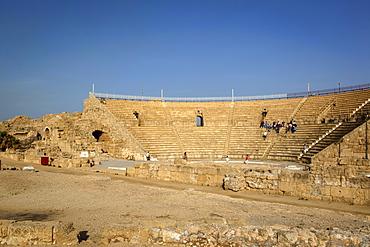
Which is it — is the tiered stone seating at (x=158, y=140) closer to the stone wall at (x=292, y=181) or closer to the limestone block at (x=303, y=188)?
the stone wall at (x=292, y=181)

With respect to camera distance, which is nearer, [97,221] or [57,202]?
[97,221]

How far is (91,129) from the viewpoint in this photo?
95.6ft

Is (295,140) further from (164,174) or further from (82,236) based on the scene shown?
(82,236)

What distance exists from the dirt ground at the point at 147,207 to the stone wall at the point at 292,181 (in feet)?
1.29

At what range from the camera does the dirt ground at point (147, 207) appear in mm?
7029

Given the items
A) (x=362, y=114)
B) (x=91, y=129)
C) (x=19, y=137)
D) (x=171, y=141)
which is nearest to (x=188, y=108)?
(x=171, y=141)

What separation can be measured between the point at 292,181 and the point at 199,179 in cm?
435

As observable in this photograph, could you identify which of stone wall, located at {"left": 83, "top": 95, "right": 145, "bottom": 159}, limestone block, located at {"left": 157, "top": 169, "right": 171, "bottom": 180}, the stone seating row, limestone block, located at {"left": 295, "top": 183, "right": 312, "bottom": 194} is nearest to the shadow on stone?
limestone block, located at {"left": 295, "top": 183, "right": 312, "bottom": 194}

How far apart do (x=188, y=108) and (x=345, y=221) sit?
29955mm

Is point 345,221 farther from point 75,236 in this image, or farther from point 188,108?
point 188,108

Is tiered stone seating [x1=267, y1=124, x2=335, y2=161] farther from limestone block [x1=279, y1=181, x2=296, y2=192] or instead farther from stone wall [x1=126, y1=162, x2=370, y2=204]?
limestone block [x1=279, y1=181, x2=296, y2=192]

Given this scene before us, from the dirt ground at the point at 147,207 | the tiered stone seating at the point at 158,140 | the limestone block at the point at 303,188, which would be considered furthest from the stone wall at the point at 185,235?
the tiered stone seating at the point at 158,140

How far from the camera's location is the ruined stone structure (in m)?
15.0

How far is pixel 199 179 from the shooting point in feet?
44.4
